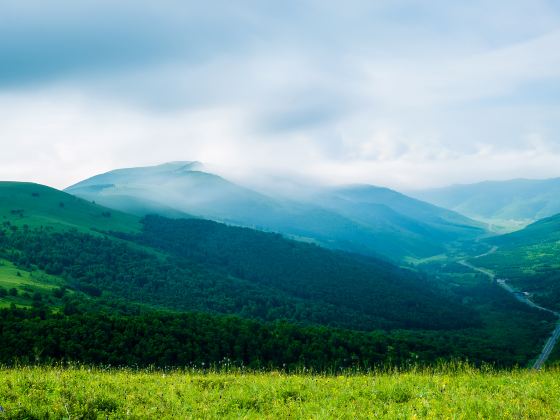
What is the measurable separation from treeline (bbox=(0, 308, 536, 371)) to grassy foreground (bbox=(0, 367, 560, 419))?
40452 mm

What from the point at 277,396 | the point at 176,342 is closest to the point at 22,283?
the point at 176,342

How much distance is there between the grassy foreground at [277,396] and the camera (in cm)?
1471

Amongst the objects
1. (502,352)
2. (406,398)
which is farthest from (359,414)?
(502,352)

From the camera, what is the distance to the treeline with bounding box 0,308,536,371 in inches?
2820

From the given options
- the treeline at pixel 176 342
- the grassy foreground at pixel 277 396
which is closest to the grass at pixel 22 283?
the treeline at pixel 176 342

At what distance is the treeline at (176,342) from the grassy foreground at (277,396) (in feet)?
133

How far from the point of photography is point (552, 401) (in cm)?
1619

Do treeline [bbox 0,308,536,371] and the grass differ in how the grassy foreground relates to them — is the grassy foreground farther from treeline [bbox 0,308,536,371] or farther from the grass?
the grass

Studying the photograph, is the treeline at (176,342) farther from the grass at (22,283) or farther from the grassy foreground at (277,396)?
the grassy foreground at (277,396)

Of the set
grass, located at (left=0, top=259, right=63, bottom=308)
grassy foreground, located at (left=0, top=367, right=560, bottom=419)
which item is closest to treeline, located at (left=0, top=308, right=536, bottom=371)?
grass, located at (left=0, top=259, right=63, bottom=308)

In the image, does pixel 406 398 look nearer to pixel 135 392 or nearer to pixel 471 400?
pixel 471 400

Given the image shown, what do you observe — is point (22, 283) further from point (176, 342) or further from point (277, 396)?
point (277, 396)

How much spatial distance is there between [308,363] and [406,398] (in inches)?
3150

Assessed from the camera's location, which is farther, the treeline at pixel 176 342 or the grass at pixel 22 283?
the grass at pixel 22 283
